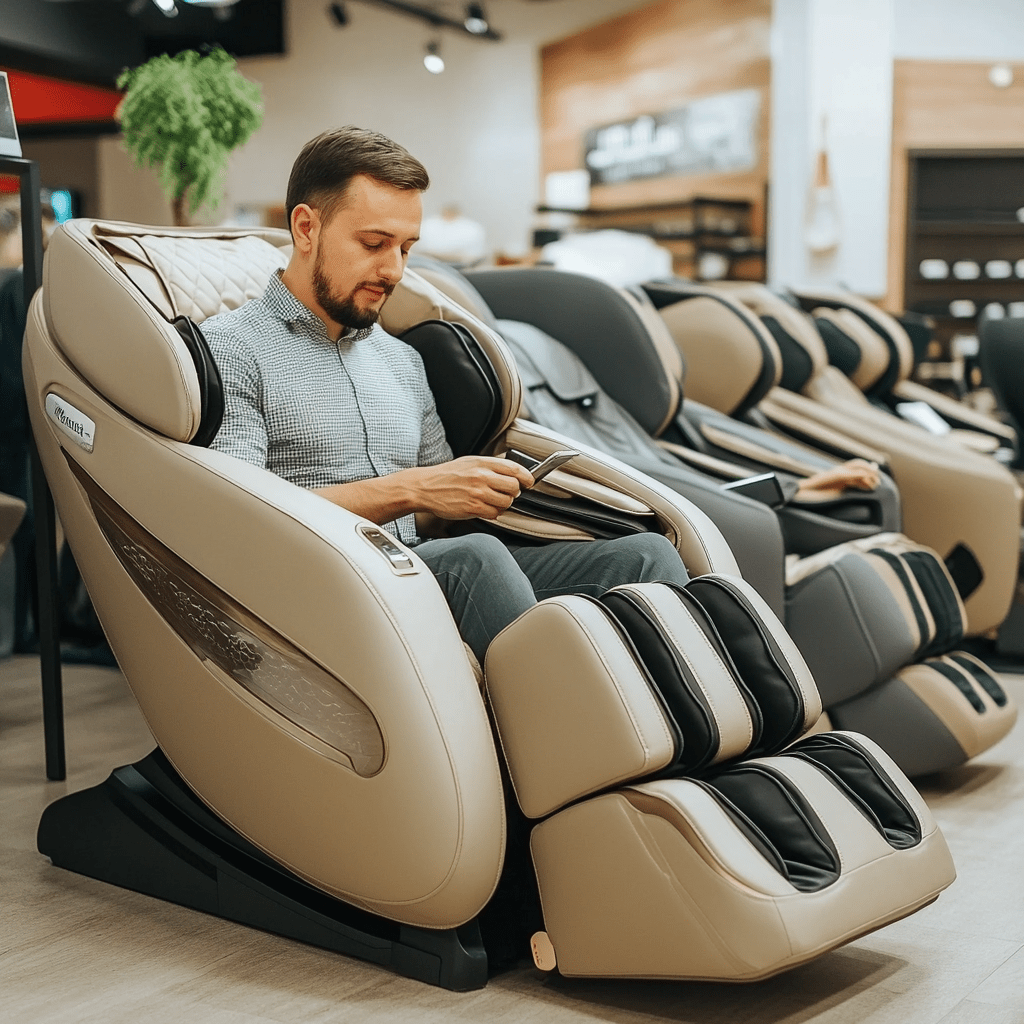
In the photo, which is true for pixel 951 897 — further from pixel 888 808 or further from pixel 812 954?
pixel 812 954

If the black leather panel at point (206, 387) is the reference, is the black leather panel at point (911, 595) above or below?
below

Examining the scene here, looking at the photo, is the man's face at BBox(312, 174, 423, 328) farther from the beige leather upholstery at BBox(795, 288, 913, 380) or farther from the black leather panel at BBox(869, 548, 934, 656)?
the beige leather upholstery at BBox(795, 288, 913, 380)

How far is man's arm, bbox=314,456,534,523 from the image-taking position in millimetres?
1805

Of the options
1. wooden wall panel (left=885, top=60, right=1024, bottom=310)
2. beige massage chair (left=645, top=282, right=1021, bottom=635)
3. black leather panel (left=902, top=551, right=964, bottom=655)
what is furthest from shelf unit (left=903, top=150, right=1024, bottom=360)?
black leather panel (left=902, top=551, right=964, bottom=655)

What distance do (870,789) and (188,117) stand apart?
249cm

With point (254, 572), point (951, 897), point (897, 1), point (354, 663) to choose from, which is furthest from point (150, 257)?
point (897, 1)

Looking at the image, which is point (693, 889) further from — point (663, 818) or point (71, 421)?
point (71, 421)

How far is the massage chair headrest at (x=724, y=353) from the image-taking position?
3.57 meters

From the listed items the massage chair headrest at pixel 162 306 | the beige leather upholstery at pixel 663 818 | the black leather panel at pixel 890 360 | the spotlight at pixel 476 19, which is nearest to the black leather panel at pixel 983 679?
the beige leather upholstery at pixel 663 818

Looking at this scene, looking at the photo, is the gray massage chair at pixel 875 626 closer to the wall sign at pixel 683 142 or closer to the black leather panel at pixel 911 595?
the black leather panel at pixel 911 595

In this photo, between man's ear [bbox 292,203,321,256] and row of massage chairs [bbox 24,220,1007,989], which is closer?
row of massage chairs [bbox 24,220,1007,989]

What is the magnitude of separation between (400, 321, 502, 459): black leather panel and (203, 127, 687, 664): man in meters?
0.12

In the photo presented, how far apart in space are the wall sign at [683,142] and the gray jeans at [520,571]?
6.85 metres

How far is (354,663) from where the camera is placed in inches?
63.2
